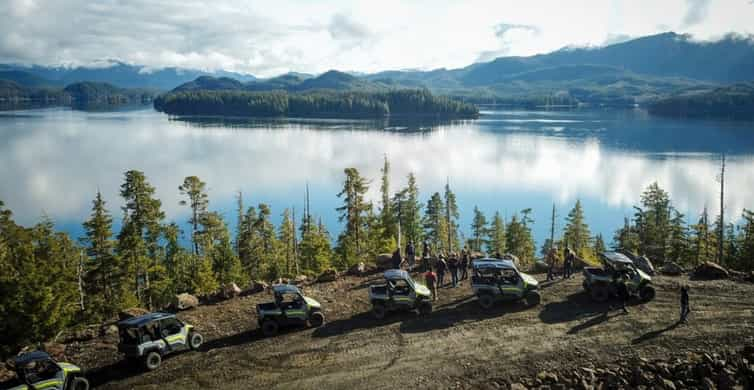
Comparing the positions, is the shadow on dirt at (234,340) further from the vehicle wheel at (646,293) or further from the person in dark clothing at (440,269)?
the vehicle wheel at (646,293)

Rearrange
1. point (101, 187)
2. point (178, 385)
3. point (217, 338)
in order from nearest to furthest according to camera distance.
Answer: point (178, 385) < point (217, 338) < point (101, 187)

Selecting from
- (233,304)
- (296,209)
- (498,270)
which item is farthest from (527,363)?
(296,209)

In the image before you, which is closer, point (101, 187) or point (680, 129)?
point (101, 187)

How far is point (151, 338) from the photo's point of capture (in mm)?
17781

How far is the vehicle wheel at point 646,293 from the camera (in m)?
22.7

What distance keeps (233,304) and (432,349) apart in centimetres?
1043

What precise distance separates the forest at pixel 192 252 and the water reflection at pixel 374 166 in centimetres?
1783

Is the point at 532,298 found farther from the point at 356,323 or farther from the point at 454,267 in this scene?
the point at 356,323

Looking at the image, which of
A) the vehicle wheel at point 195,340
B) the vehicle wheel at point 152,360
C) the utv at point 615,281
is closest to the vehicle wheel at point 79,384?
the vehicle wheel at point 152,360

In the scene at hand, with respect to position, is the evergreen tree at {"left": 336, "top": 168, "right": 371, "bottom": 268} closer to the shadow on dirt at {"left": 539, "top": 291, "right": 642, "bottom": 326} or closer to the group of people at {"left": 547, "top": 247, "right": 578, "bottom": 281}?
the group of people at {"left": 547, "top": 247, "right": 578, "bottom": 281}

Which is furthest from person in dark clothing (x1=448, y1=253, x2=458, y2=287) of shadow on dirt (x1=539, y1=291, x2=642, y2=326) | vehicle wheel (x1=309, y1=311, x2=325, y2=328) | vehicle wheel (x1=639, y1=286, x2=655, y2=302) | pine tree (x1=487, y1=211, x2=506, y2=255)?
pine tree (x1=487, y1=211, x2=506, y2=255)

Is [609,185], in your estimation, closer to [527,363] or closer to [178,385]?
[527,363]

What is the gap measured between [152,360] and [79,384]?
89.8 inches

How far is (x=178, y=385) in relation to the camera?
54.5 ft
